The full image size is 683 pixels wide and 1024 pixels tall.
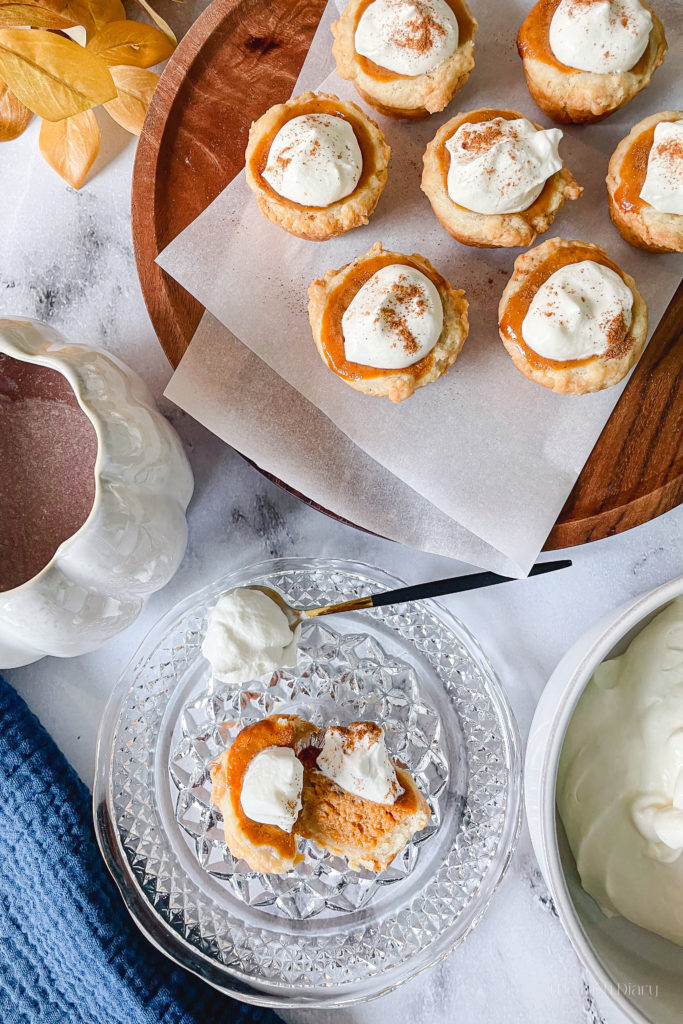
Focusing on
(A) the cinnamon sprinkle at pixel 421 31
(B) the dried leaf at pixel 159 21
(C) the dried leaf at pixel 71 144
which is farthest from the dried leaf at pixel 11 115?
(A) the cinnamon sprinkle at pixel 421 31

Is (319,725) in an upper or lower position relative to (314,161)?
lower

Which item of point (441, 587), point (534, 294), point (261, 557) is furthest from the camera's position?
point (261, 557)

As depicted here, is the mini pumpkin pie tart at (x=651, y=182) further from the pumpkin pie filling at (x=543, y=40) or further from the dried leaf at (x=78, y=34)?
the dried leaf at (x=78, y=34)

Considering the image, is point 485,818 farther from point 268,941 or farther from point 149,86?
point 149,86

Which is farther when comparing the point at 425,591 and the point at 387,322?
the point at 425,591

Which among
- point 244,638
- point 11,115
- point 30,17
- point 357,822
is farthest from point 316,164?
point 357,822

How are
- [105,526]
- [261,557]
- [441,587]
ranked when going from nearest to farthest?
[105,526] → [441,587] → [261,557]

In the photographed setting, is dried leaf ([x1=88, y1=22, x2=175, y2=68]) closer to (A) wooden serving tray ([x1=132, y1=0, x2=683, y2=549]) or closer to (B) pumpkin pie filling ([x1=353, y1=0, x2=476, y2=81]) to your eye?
(A) wooden serving tray ([x1=132, y1=0, x2=683, y2=549])

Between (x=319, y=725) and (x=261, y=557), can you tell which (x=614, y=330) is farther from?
(x=319, y=725)

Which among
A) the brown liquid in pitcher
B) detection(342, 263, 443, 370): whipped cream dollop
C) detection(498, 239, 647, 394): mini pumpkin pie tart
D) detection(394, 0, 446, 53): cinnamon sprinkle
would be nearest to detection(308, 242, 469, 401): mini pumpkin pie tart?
detection(342, 263, 443, 370): whipped cream dollop
